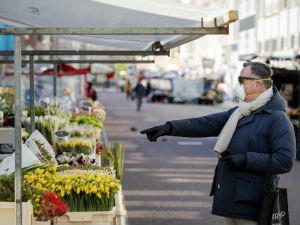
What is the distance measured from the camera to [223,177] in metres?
4.85

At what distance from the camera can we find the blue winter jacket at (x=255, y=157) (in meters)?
4.66

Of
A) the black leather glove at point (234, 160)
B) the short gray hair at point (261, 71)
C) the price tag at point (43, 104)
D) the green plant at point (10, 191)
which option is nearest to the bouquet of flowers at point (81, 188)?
the green plant at point (10, 191)

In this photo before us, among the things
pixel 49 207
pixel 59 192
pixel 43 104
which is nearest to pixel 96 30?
pixel 49 207

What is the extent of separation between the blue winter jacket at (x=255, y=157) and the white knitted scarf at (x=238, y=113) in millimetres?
46

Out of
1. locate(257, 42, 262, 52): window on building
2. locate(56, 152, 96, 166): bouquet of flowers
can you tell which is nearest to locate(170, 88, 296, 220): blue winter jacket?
locate(56, 152, 96, 166): bouquet of flowers

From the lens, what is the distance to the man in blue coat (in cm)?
466

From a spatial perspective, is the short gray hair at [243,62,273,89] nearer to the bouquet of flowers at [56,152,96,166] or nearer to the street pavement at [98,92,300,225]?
the bouquet of flowers at [56,152,96,166]

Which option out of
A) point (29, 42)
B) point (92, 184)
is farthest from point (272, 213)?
point (29, 42)

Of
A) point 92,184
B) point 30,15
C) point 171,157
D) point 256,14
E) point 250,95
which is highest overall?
point 256,14

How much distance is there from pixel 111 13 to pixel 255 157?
250 centimetres

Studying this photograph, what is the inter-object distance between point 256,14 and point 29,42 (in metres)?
19.1

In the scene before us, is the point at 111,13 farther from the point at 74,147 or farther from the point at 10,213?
the point at 74,147

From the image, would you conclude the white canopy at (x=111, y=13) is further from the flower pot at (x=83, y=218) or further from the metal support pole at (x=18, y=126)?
the flower pot at (x=83, y=218)

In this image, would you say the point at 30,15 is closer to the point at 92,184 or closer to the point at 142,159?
the point at 92,184
